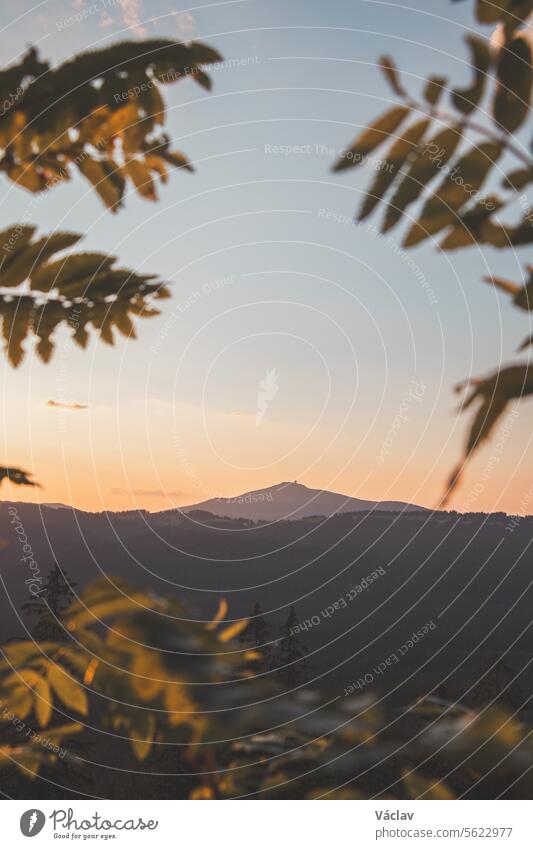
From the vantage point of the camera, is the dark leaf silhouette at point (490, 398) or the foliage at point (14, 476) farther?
the foliage at point (14, 476)

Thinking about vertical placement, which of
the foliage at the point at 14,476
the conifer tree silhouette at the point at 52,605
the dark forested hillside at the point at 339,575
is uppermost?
the foliage at the point at 14,476

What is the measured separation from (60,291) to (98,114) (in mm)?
584

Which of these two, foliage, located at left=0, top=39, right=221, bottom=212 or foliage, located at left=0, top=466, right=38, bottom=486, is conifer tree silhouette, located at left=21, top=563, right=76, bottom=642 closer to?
foliage, located at left=0, top=466, right=38, bottom=486

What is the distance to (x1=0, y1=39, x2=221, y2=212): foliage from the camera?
1.62 metres

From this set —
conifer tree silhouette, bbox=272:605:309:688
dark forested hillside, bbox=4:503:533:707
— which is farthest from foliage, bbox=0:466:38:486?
dark forested hillside, bbox=4:503:533:707

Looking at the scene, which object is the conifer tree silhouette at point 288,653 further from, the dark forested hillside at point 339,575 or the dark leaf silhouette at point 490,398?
the dark forested hillside at point 339,575

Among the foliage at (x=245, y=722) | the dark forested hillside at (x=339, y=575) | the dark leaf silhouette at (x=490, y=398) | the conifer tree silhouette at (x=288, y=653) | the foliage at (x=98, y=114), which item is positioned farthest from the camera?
the dark forested hillside at (x=339, y=575)

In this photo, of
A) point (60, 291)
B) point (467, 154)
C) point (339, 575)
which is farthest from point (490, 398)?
point (339, 575)

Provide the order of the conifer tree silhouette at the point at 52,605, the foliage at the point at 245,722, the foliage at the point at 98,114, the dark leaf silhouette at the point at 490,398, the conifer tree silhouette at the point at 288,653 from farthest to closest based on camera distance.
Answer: the conifer tree silhouette at the point at 52,605 → the conifer tree silhouette at the point at 288,653 → the foliage at the point at 98,114 → the foliage at the point at 245,722 → the dark leaf silhouette at the point at 490,398

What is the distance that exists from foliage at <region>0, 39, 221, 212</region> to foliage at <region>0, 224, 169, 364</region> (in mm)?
295

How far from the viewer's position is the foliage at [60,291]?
71.4 inches

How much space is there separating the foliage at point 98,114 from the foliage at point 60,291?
0.30 metres

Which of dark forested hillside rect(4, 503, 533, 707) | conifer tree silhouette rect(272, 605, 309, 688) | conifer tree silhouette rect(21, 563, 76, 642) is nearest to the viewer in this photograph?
conifer tree silhouette rect(272, 605, 309, 688)

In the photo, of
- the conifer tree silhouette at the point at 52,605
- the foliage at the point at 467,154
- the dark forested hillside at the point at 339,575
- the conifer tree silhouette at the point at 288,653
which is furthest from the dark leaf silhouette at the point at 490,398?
the dark forested hillside at the point at 339,575
